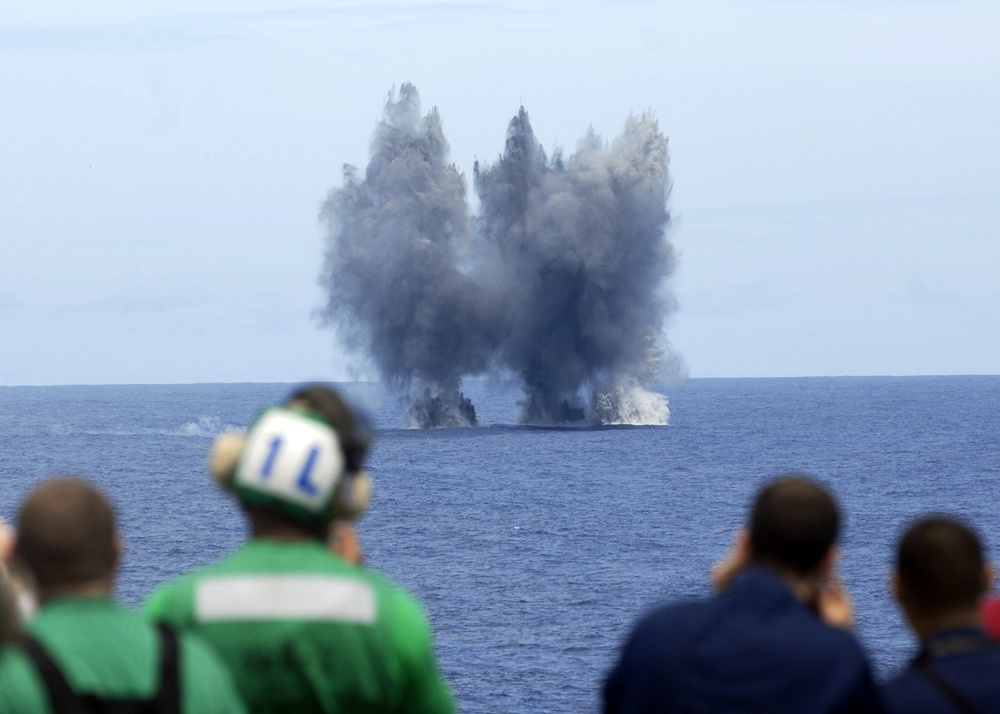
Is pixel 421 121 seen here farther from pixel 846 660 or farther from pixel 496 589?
pixel 846 660

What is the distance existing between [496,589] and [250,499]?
36.2 metres

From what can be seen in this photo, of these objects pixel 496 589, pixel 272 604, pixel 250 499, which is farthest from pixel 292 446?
pixel 496 589

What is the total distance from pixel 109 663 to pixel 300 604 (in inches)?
21.8

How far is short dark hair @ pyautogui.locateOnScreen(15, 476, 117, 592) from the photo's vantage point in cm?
306

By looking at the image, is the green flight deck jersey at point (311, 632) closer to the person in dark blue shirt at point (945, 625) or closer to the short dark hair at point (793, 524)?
the short dark hair at point (793, 524)

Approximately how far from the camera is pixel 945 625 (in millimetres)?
3814

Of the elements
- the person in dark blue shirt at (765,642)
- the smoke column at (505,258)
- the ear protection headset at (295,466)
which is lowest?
the person in dark blue shirt at (765,642)

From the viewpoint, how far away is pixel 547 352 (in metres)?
89.8

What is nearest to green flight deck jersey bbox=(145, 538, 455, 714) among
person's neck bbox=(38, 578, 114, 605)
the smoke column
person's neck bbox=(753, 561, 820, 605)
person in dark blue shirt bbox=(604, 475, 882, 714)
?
person's neck bbox=(38, 578, 114, 605)

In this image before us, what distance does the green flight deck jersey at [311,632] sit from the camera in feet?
11.0

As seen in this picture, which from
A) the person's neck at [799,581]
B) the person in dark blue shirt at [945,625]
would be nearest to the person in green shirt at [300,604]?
the person's neck at [799,581]

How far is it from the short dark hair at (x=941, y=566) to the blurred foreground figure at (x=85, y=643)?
1969 mm

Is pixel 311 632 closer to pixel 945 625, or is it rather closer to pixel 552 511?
pixel 945 625

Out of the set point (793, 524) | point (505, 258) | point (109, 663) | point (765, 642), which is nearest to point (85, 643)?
point (109, 663)
